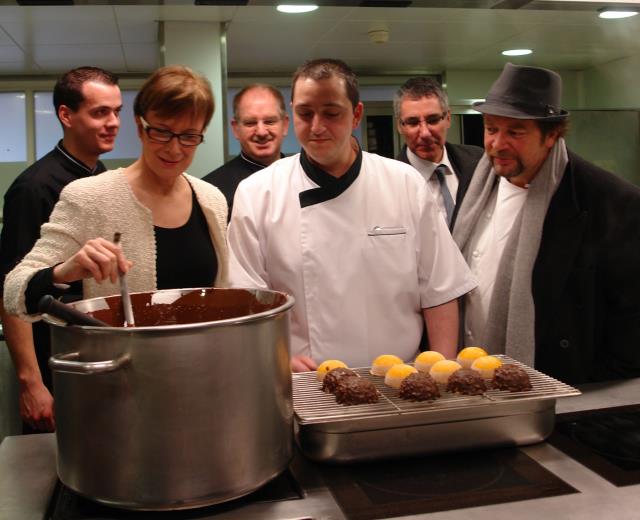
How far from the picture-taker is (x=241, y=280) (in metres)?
1.70

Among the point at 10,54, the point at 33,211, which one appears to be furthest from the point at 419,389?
the point at 10,54

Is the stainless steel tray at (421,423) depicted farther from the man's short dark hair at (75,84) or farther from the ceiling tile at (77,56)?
the ceiling tile at (77,56)

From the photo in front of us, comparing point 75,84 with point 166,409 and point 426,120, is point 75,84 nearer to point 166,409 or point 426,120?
point 426,120

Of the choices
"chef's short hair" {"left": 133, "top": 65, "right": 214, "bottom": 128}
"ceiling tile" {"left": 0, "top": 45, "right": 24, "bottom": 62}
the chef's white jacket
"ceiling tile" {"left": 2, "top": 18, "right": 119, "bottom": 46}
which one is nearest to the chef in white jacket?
the chef's white jacket

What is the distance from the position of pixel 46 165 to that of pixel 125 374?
149 centimetres

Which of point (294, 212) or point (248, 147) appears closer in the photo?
point (294, 212)

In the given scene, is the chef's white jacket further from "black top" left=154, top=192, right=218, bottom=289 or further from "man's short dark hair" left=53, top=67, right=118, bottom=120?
"man's short dark hair" left=53, top=67, right=118, bottom=120

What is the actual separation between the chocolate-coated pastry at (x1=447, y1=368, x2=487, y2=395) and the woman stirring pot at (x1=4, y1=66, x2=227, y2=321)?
74cm

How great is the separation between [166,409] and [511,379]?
0.55m

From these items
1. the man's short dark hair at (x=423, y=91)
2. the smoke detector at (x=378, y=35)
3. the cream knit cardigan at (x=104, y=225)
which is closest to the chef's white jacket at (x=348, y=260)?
the cream knit cardigan at (x=104, y=225)

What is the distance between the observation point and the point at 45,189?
204 centimetres

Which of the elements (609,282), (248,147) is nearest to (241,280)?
(609,282)

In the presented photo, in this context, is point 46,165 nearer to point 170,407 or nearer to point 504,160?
point 504,160

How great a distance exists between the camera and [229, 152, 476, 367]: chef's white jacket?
1.73 metres
